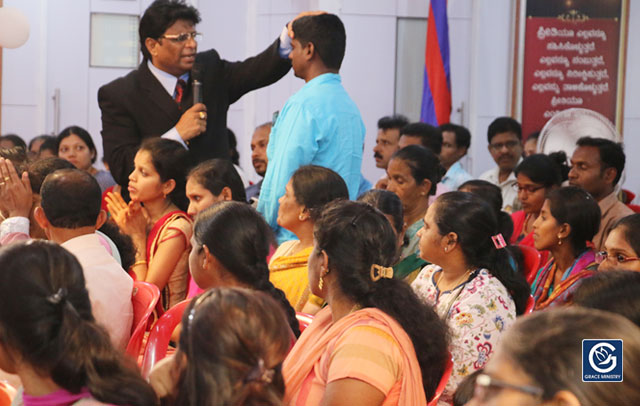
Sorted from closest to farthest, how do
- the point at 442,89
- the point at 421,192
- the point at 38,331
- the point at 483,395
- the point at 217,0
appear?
the point at 483,395, the point at 38,331, the point at 421,192, the point at 442,89, the point at 217,0

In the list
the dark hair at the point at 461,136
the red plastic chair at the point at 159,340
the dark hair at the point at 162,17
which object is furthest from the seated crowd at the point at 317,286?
the dark hair at the point at 461,136

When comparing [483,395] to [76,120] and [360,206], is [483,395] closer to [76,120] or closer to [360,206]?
[360,206]

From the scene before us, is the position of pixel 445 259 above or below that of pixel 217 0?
below

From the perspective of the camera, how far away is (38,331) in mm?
1437

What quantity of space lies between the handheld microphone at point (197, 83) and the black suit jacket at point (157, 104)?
0.03 meters

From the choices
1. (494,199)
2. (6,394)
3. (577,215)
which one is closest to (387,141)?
(494,199)

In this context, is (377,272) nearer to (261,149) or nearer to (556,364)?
(556,364)

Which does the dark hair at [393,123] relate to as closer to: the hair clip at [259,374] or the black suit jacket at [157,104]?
the black suit jacket at [157,104]

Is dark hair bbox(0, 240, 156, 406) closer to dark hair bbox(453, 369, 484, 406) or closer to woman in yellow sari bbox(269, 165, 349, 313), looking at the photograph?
dark hair bbox(453, 369, 484, 406)

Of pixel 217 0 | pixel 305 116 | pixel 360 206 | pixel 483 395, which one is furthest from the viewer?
pixel 217 0

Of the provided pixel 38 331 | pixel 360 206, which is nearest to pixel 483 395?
pixel 38 331

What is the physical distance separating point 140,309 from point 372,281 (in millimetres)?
756

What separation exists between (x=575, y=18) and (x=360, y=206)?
5.68 metres

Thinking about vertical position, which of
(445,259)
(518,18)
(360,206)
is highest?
(518,18)
